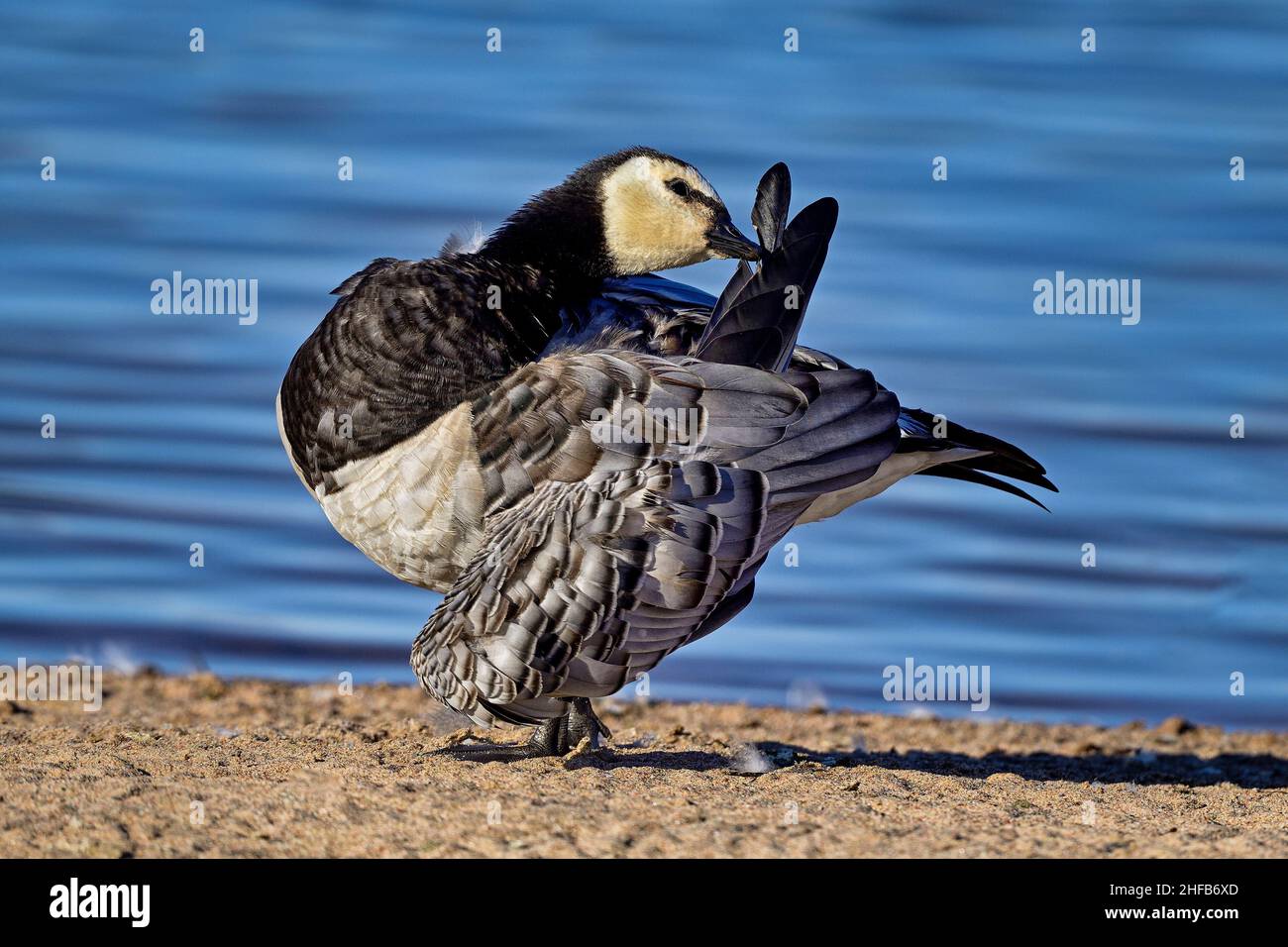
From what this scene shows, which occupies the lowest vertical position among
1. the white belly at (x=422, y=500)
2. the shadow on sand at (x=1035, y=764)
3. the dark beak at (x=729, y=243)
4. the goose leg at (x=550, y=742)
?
the shadow on sand at (x=1035, y=764)

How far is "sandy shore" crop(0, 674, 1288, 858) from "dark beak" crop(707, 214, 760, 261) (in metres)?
2.02

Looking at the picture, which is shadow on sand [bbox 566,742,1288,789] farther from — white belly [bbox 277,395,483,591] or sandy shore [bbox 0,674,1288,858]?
white belly [bbox 277,395,483,591]

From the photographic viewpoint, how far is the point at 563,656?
546 centimetres

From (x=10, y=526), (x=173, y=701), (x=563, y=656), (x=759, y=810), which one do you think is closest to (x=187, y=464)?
(x=10, y=526)

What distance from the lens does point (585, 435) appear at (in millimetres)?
5770

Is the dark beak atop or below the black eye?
below

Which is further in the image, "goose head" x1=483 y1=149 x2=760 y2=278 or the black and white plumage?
"goose head" x1=483 y1=149 x2=760 y2=278

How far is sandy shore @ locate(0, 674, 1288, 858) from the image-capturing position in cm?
460

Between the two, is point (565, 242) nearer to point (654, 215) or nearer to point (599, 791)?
point (654, 215)

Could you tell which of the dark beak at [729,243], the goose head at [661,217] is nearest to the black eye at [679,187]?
the goose head at [661,217]

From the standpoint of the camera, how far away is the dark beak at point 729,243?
21.8 ft

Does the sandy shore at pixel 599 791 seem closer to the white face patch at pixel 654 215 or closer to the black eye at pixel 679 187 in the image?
the white face patch at pixel 654 215

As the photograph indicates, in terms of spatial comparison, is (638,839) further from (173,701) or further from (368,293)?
(173,701)

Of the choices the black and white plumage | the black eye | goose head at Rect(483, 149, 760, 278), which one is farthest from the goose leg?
the black eye
